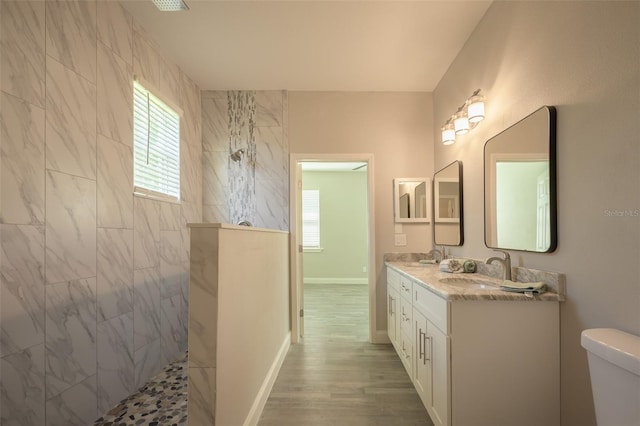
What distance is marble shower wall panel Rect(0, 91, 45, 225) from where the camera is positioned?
1286 millimetres

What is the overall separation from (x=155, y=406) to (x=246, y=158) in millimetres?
2341

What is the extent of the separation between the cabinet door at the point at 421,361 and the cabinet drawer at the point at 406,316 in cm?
11

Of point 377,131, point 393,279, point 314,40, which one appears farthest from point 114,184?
point 377,131

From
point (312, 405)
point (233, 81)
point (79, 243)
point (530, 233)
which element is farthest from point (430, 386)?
point (233, 81)

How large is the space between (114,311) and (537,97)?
2842 millimetres

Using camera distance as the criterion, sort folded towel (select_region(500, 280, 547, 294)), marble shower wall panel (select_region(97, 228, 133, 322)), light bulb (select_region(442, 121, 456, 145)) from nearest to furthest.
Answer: folded towel (select_region(500, 280, 547, 294))
marble shower wall panel (select_region(97, 228, 133, 322))
light bulb (select_region(442, 121, 456, 145))

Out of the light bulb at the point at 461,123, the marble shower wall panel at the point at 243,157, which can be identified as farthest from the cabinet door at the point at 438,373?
the marble shower wall panel at the point at 243,157

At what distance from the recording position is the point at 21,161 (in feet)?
4.44

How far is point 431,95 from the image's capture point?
10.6 ft

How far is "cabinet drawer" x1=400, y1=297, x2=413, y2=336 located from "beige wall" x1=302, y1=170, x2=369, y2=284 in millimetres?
4061

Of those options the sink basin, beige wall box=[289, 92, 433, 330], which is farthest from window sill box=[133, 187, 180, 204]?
the sink basin

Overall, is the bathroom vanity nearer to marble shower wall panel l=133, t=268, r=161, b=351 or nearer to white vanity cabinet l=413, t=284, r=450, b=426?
white vanity cabinet l=413, t=284, r=450, b=426

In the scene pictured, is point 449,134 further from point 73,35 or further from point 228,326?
point 73,35

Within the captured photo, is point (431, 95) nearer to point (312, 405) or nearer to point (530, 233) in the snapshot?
point (530, 233)
